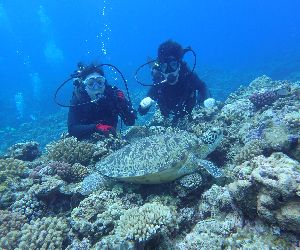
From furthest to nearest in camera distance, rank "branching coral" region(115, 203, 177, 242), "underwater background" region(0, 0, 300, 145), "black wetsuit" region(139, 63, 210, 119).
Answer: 1. "underwater background" region(0, 0, 300, 145)
2. "black wetsuit" region(139, 63, 210, 119)
3. "branching coral" region(115, 203, 177, 242)

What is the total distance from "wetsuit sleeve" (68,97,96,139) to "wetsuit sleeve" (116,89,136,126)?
1.00 meters

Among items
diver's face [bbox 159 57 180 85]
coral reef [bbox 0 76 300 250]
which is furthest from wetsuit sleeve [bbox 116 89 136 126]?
coral reef [bbox 0 76 300 250]

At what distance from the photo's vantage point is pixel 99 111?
301 inches

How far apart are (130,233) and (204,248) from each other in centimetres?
75

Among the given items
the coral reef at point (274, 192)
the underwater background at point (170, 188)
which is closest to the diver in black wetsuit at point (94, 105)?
the underwater background at point (170, 188)

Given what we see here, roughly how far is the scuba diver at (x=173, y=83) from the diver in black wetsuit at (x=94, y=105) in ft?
2.86

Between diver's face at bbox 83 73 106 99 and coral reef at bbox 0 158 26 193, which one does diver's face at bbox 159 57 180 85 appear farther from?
coral reef at bbox 0 158 26 193

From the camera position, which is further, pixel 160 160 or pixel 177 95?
pixel 177 95

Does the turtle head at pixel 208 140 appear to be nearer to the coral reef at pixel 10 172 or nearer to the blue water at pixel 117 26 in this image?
the coral reef at pixel 10 172

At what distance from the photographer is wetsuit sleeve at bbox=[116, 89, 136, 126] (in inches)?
298

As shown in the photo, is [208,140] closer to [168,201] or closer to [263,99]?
[168,201]

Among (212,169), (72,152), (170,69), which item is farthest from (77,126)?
(212,169)

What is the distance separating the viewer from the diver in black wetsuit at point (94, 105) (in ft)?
23.4

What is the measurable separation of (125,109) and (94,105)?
789mm
